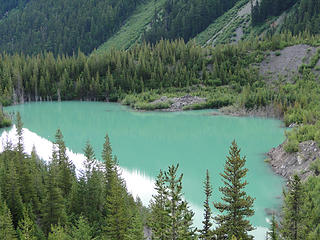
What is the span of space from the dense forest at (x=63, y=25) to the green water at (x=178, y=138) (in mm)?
92415

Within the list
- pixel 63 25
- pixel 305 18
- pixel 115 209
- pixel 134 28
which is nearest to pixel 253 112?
pixel 115 209

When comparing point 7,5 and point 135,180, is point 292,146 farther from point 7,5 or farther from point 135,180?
point 7,5

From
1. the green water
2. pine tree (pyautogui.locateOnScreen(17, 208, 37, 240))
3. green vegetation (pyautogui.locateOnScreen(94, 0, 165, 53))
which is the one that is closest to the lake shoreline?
the green water

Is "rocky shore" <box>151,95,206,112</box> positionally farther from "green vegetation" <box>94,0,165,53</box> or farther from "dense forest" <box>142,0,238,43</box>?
"green vegetation" <box>94,0,165,53</box>

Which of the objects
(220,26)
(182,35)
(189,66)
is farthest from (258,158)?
(182,35)

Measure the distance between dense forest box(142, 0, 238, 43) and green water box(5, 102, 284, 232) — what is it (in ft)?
211

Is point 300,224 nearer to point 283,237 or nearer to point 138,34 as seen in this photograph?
point 283,237

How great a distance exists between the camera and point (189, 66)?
65.4 metres

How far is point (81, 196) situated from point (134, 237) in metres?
6.41

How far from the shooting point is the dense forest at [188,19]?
114312 millimetres

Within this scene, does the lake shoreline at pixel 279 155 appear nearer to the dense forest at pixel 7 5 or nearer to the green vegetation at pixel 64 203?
the green vegetation at pixel 64 203

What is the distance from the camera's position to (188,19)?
116 m

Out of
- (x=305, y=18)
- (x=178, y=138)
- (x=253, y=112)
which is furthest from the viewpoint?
(x=305, y=18)

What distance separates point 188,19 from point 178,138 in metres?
86.0
